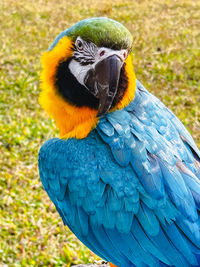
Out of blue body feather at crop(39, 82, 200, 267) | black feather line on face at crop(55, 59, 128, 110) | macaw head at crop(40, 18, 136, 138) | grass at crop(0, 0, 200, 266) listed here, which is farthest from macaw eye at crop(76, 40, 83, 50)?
grass at crop(0, 0, 200, 266)

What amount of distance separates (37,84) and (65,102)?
12.1 feet

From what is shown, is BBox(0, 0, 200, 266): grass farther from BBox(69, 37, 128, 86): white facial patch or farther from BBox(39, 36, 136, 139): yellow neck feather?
BBox(69, 37, 128, 86): white facial patch

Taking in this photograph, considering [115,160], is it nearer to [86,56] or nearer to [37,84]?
[86,56]

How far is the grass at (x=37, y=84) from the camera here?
3.30m

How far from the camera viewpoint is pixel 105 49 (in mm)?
1812

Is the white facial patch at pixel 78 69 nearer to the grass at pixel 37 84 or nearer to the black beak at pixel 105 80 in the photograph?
the black beak at pixel 105 80

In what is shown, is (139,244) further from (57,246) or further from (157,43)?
(157,43)

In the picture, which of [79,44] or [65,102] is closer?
[79,44]

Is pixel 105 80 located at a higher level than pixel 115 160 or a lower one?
higher

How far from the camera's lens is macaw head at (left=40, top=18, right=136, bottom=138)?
1813 mm

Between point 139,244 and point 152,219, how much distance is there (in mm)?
183

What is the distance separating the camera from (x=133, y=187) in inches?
74.4

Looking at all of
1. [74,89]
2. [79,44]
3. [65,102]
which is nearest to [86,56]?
[79,44]

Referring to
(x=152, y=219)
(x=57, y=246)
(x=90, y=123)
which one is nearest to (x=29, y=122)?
(x=57, y=246)
